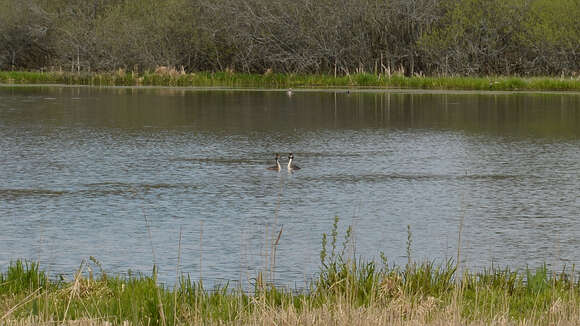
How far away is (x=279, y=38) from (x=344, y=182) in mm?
46488

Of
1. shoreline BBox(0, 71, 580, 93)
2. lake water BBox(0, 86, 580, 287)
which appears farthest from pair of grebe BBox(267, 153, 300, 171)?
shoreline BBox(0, 71, 580, 93)

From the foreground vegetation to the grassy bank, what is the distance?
46.2 m

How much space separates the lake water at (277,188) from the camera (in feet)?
46.8

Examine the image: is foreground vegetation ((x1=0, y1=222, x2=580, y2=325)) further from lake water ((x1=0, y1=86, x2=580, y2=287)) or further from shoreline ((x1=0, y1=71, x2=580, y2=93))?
shoreline ((x1=0, y1=71, x2=580, y2=93))

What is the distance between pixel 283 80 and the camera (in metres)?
65.7

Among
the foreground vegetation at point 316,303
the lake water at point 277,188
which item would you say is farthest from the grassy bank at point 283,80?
the foreground vegetation at point 316,303

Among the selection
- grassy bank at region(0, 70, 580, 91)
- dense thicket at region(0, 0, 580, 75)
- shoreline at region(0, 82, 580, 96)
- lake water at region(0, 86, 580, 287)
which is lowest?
lake water at region(0, 86, 580, 287)

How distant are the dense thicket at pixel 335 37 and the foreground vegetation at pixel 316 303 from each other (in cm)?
5070

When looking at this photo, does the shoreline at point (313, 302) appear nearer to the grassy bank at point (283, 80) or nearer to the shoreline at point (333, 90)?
the shoreline at point (333, 90)

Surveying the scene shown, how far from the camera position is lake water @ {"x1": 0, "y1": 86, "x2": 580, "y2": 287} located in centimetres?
1426

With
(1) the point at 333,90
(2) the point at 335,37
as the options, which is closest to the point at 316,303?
(1) the point at 333,90

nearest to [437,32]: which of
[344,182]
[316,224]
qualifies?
[344,182]

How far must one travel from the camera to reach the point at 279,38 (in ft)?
221

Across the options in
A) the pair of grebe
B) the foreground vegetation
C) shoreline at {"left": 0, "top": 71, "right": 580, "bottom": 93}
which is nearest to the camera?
the foreground vegetation
